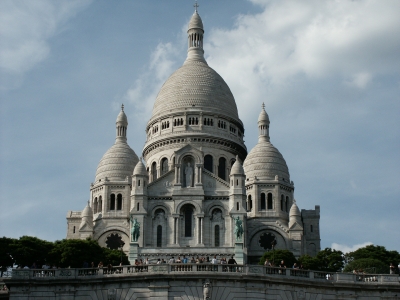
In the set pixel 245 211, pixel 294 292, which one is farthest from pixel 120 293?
pixel 245 211

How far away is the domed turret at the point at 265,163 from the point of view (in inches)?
4203

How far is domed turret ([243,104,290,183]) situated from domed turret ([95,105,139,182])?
14029 millimetres

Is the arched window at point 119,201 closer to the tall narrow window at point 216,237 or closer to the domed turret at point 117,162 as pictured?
the domed turret at point 117,162

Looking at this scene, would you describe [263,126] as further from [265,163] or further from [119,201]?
[119,201]

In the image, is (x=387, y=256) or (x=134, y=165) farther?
(x=134, y=165)

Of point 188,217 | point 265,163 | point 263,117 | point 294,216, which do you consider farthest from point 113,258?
point 263,117

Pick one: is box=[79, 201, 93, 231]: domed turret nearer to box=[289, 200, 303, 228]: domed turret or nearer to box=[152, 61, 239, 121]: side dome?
box=[152, 61, 239, 121]: side dome

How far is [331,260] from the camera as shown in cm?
8231

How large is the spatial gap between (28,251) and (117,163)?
33385 mm

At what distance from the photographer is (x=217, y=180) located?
101 m

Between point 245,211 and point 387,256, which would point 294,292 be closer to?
point 387,256

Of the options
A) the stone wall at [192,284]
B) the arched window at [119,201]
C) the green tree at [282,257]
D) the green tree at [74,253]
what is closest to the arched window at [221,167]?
the arched window at [119,201]

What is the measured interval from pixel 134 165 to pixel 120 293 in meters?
71.0

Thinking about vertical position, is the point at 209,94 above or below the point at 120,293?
above
